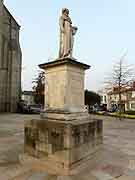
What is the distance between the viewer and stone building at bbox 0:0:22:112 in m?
26.3

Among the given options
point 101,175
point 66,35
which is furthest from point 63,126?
point 66,35

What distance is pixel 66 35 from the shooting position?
514 centimetres

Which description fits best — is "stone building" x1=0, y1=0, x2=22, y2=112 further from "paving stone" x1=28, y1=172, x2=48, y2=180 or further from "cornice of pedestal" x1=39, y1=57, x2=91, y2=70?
"paving stone" x1=28, y1=172, x2=48, y2=180

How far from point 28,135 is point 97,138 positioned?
6.22 feet

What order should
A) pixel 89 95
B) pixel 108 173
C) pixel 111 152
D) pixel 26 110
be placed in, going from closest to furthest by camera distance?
pixel 108 173, pixel 111 152, pixel 26 110, pixel 89 95

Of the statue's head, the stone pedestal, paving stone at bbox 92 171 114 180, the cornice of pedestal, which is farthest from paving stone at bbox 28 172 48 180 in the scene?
the statue's head

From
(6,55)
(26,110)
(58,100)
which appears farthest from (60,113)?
(6,55)

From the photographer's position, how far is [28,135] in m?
5.00

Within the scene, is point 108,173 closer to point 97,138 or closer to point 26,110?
point 97,138

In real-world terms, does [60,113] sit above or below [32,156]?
above

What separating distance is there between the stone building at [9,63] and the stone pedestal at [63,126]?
2184 cm

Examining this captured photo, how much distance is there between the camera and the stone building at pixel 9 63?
26344mm

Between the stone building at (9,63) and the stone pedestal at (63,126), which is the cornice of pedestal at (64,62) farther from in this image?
the stone building at (9,63)

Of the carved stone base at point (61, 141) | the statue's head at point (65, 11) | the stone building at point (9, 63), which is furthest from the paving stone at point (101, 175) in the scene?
the stone building at point (9, 63)
